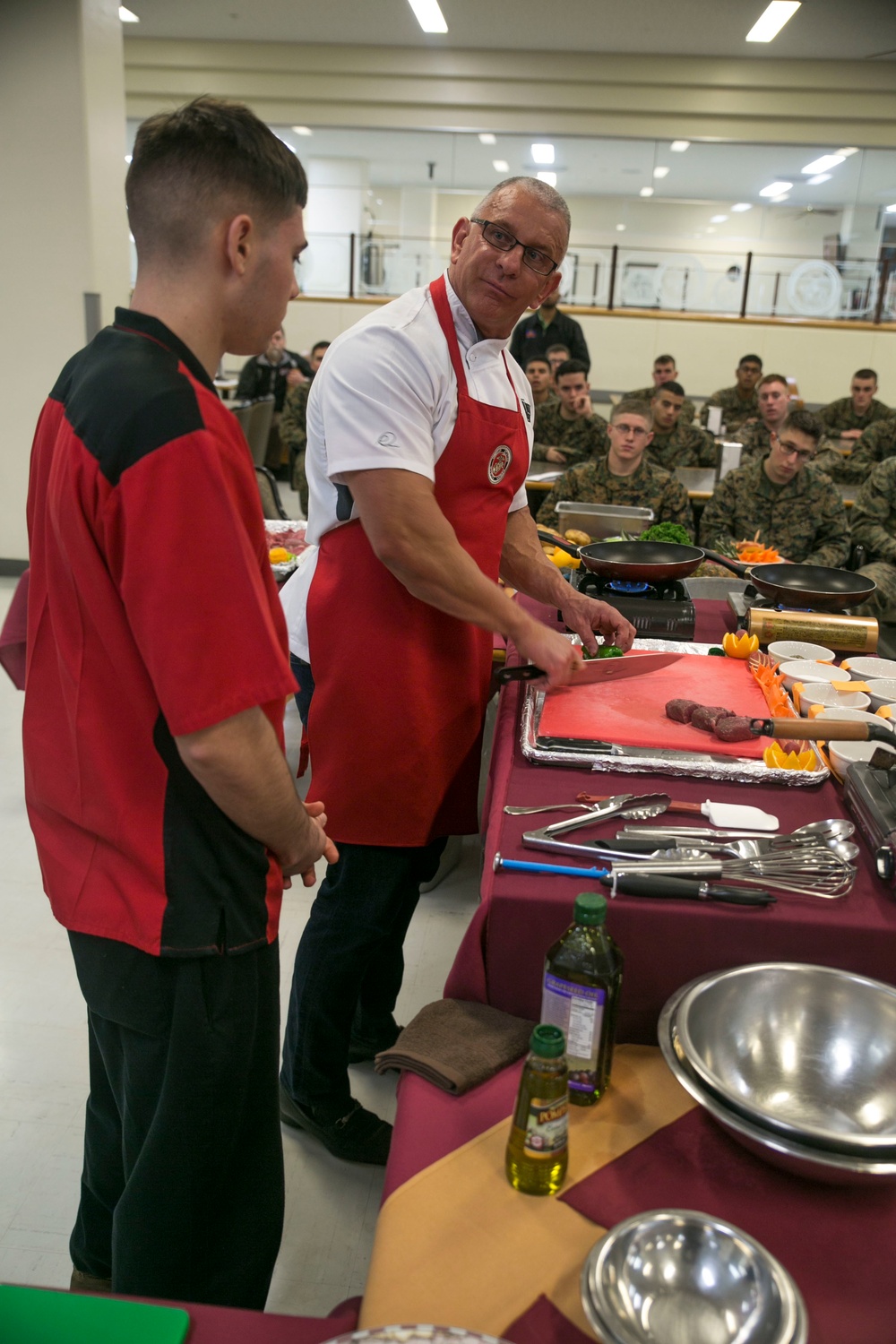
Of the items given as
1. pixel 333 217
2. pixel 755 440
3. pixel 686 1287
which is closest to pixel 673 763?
pixel 686 1287

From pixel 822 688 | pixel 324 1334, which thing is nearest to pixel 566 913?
pixel 324 1334

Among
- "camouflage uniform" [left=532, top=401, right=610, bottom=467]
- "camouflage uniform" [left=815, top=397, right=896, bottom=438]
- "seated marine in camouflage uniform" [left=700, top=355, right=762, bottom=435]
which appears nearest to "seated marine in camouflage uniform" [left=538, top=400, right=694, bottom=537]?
"camouflage uniform" [left=532, top=401, right=610, bottom=467]

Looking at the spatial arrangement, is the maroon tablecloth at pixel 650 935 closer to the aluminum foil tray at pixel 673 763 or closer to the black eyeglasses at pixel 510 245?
the aluminum foil tray at pixel 673 763

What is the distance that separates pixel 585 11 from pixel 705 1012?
899cm

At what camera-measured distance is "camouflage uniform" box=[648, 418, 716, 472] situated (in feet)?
21.0

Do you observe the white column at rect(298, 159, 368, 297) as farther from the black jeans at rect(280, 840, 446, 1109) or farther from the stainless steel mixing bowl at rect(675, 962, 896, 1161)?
the stainless steel mixing bowl at rect(675, 962, 896, 1161)

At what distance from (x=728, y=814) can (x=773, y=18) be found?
7.37m

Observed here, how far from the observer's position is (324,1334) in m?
0.94

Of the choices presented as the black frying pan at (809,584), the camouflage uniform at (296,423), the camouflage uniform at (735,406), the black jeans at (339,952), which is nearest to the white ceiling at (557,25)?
the camouflage uniform at (735,406)

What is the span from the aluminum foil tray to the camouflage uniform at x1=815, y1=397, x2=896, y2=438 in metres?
7.73

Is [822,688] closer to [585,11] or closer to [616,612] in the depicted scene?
[616,612]

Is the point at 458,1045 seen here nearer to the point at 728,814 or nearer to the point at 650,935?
the point at 650,935

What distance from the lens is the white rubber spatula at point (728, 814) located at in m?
1.42

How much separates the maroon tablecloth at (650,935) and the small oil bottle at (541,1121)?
0.29 metres
